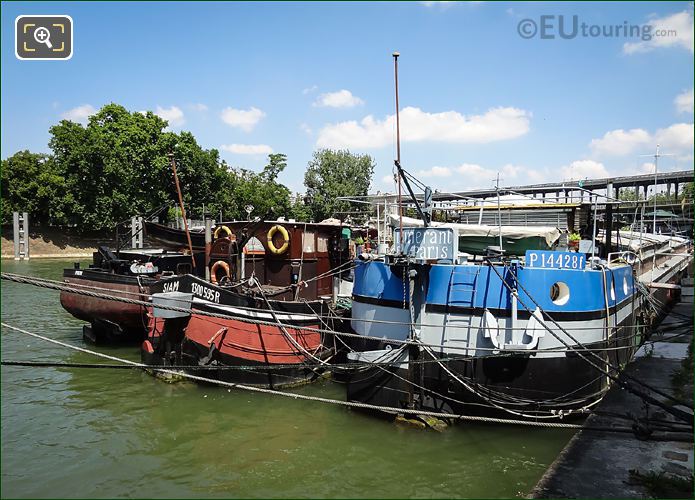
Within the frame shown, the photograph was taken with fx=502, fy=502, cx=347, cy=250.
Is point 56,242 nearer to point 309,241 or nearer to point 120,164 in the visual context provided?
point 120,164

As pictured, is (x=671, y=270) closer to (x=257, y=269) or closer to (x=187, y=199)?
(x=257, y=269)

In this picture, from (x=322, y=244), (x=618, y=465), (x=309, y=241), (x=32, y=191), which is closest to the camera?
(x=618, y=465)

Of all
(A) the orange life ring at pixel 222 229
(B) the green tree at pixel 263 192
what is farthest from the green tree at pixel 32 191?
(A) the orange life ring at pixel 222 229

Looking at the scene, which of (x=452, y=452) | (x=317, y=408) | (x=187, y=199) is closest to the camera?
(x=452, y=452)

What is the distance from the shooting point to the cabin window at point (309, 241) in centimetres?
1500

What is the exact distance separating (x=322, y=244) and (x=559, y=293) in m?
7.82

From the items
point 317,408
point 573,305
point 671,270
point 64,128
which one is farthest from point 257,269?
point 64,128

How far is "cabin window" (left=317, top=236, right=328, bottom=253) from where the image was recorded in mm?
15454

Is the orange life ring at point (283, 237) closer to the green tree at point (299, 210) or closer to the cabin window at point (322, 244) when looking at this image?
the cabin window at point (322, 244)

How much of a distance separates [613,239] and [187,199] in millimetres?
47376

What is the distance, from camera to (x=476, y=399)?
368 inches

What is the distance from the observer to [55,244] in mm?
55750

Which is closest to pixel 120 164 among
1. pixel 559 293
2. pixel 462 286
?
pixel 462 286

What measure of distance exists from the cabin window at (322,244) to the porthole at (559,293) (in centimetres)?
767
